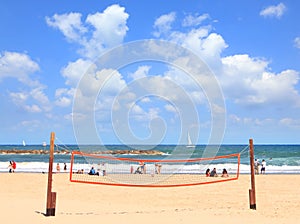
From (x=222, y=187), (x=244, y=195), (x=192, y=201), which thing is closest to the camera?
(x=192, y=201)

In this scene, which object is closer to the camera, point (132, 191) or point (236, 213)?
point (236, 213)

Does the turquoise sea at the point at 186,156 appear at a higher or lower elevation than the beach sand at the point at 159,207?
higher

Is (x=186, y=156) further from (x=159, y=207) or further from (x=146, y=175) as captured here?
(x=159, y=207)

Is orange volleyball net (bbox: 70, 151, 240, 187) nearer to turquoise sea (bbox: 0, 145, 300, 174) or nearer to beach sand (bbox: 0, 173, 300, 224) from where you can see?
beach sand (bbox: 0, 173, 300, 224)

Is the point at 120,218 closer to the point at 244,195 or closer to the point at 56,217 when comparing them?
the point at 56,217

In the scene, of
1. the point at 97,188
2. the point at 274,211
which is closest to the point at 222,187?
the point at 97,188

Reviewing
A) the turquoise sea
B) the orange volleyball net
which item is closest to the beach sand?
the orange volleyball net

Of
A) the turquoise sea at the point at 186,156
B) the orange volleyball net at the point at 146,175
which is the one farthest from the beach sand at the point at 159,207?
the turquoise sea at the point at 186,156

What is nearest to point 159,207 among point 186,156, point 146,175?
point 146,175

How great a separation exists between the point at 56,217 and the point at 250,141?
557 cm

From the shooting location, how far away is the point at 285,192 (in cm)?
1541

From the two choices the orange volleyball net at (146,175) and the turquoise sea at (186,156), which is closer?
the orange volleyball net at (146,175)

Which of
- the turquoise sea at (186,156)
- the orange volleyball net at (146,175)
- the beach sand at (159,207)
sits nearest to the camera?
the beach sand at (159,207)

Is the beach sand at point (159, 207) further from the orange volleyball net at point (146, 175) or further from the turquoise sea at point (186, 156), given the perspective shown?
the turquoise sea at point (186, 156)
